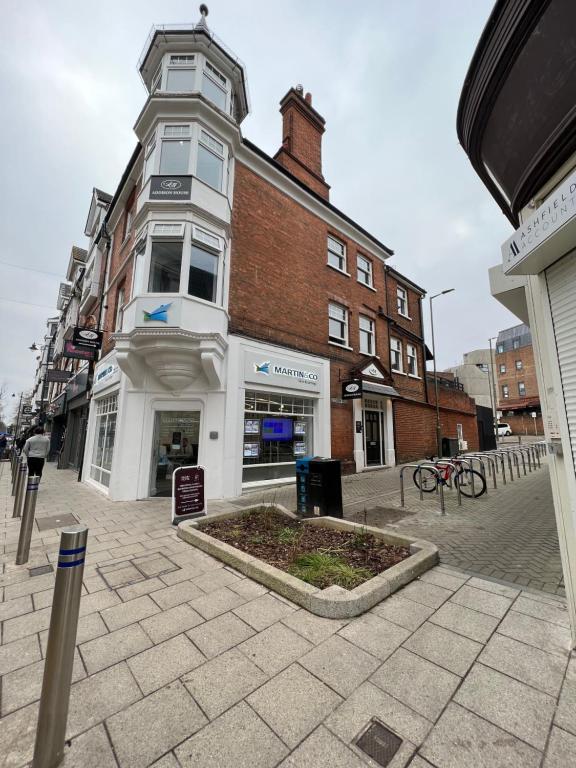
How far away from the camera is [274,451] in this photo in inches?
412

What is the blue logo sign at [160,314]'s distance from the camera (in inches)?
328

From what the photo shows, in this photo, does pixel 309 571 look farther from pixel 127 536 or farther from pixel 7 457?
pixel 7 457

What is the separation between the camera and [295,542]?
4.82 m

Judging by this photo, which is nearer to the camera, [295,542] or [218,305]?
[295,542]

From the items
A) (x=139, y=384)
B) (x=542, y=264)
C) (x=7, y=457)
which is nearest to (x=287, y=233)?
(x=139, y=384)

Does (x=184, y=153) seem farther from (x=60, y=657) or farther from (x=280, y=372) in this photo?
(x=60, y=657)

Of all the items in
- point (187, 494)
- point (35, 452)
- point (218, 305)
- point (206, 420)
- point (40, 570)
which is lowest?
point (40, 570)

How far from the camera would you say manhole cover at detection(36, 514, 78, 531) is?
250 inches

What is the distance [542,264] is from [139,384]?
8.69m

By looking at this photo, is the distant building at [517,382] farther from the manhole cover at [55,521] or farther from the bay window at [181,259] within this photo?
the manhole cover at [55,521]

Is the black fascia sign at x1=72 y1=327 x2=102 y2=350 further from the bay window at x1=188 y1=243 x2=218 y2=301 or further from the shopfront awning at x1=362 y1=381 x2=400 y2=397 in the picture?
the shopfront awning at x1=362 y1=381 x2=400 y2=397

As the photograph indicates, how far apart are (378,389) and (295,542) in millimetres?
9672

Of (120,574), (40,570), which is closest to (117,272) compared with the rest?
(40,570)

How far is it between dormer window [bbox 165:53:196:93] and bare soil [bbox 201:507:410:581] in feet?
39.7
